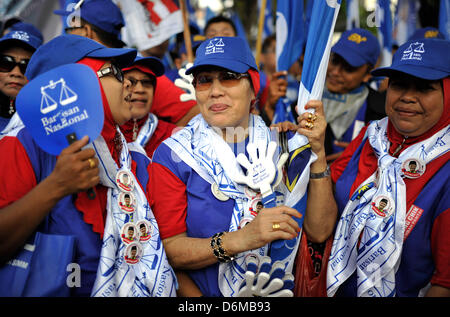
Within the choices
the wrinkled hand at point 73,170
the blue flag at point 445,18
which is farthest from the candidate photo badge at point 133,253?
the blue flag at point 445,18

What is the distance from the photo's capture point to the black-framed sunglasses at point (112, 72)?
210cm

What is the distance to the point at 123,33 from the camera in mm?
6500

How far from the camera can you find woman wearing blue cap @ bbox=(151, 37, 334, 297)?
7.01 feet

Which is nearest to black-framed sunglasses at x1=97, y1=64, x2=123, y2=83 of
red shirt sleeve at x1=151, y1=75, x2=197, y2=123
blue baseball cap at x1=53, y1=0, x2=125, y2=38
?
blue baseball cap at x1=53, y1=0, x2=125, y2=38

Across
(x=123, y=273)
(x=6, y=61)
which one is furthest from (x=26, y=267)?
(x=6, y=61)

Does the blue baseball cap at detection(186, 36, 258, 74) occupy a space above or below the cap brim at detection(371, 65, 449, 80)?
above

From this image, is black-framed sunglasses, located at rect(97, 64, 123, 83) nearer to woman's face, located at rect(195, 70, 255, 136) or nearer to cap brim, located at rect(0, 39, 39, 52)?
woman's face, located at rect(195, 70, 255, 136)

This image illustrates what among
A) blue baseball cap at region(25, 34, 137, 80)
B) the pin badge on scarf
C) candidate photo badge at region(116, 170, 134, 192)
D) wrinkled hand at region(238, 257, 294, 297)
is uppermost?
blue baseball cap at region(25, 34, 137, 80)

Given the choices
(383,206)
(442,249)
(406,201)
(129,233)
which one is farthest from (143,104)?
(442,249)

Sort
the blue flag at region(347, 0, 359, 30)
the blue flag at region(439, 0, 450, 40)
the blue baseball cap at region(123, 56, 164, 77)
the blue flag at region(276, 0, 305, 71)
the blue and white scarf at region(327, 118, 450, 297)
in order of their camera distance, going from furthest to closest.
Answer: the blue flag at region(347, 0, 359, 30) < the blue flag at region(439, 0, 450, 40) < the blue flag at region(276, 0, 305, 71) < the blue baseball cap at region(123, 56, 164, 77) < the blue and white scarf at region(327, 118, 450, 297)

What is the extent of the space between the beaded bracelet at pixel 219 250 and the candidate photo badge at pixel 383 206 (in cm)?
90

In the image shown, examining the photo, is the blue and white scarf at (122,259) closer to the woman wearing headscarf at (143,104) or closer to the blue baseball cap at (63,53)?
the blue baseball cap at (63,53)

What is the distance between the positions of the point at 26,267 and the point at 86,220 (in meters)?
0.35
